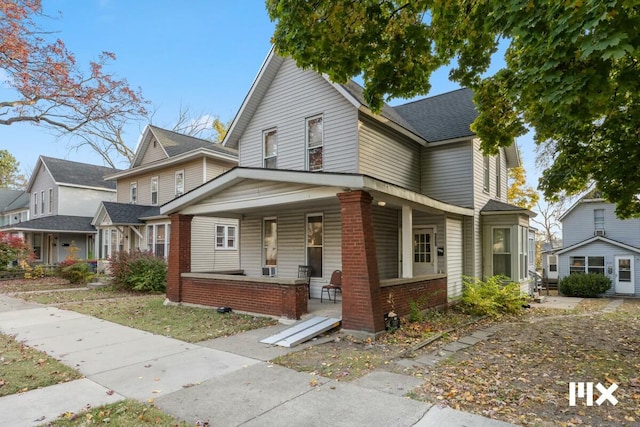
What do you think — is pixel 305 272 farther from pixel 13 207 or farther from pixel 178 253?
Answer: pixel 13 207

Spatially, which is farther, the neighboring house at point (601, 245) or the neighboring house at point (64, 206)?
the neighboring house at point (64, 206)

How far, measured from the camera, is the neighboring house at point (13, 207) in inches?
1394

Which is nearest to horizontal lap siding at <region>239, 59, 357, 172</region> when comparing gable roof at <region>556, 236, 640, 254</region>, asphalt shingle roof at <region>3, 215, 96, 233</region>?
asphalt shingle roof at <region>3, 215, 96, 233</region>

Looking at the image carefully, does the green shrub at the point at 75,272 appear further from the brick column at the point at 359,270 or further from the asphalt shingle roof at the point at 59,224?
the brick column at the point at 359,270

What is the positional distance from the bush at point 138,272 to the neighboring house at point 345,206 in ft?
14.3

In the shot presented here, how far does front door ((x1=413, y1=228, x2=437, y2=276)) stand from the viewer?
41.1ft

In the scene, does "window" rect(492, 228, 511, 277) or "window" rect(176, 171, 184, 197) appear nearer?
"window" rect(492, 228, 511, 277)

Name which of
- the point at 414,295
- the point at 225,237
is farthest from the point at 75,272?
the point at 414,295

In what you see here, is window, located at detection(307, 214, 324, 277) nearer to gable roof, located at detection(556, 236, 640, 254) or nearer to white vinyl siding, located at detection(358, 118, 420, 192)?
white vinyl siding, located at detection(358, 118, 420, 192)

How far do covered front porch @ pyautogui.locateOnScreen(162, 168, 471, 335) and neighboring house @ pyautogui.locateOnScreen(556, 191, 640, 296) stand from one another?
Answer: 14.8 metres

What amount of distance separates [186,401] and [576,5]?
631cm

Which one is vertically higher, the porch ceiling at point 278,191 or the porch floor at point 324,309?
the porch ceiling at point 278,191

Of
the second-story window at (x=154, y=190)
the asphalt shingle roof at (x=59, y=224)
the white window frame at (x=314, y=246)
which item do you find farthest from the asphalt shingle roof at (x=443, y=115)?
the asphalt shingle roof at (x=59, y=224)

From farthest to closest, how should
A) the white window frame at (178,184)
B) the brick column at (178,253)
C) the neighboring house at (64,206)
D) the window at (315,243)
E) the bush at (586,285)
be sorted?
the neighboring house at (64,206) < the bush at (586,285) < the white window frame at (178,184) < the window at (315,243) < the brick column at (178,253)
